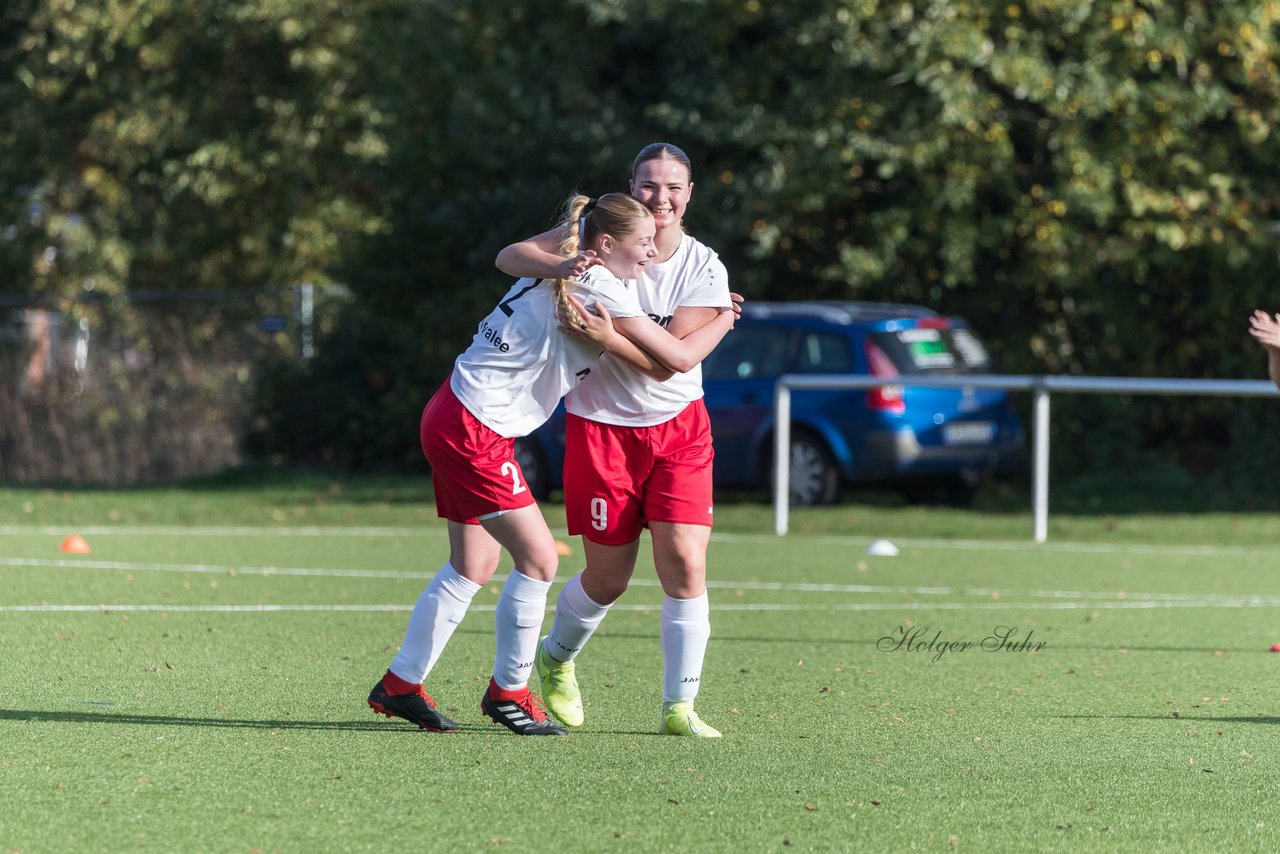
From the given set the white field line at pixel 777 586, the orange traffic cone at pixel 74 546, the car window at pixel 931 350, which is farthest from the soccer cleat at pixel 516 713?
the car window at pixel 931 350

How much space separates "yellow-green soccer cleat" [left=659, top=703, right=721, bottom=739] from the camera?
5.94 meters

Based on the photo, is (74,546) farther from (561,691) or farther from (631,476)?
(631,476)

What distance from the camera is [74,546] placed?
12.4 metres

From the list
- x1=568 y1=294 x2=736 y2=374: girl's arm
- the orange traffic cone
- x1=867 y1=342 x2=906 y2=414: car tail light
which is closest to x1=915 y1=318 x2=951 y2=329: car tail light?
x1=867 y1=342 x2=906 y2=414: car tail light

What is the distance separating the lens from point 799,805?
16.2 feet

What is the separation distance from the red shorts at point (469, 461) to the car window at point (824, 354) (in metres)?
10.6

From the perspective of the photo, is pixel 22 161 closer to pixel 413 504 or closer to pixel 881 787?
pixel 413 504

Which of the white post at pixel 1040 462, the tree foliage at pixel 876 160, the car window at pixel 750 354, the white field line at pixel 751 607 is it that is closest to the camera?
the white field line at pixel 751 607

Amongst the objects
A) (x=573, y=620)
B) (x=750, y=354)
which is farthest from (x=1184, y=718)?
(x=750, y=354)

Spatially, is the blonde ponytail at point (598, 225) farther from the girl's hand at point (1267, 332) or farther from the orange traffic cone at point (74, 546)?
the orange traffic cone at point (74, 546)

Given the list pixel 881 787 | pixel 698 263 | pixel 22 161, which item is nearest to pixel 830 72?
pixel 698 263

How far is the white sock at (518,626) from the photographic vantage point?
5.98 m

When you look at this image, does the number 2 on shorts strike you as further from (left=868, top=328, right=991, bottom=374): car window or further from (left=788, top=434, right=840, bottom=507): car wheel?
(left=788, top=434, right=840, bottom=507): car wheel

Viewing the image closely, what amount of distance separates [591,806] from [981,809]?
3.22 ft
